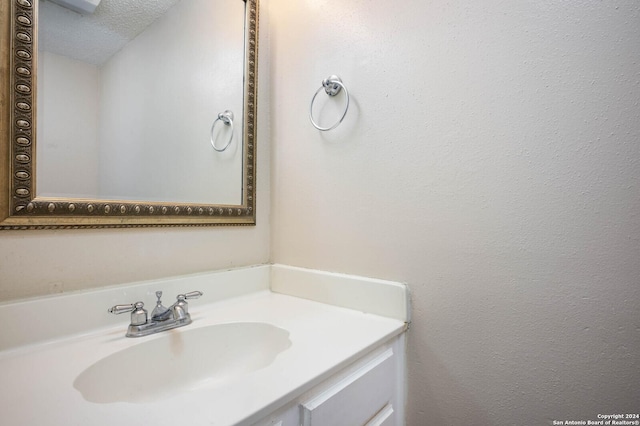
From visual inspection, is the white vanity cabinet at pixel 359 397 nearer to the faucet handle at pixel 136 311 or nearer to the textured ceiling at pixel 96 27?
the faucet handle at pixel 136 311

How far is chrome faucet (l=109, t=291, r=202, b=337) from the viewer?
72cm

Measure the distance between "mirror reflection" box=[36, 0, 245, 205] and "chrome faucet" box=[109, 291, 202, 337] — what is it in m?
0.29

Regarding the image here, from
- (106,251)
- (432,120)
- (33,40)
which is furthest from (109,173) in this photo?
(432,120)

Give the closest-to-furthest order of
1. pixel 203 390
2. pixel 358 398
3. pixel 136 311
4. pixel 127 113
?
pixel 203 390, pixel 358 398, pixel 136 311, pixel 127 113

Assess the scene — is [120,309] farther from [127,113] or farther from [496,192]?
[496,192]

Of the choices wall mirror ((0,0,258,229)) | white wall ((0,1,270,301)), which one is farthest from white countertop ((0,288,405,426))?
wall mirror ((0,0,258,229))

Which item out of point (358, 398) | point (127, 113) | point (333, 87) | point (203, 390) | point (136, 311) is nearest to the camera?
point (203, 390)

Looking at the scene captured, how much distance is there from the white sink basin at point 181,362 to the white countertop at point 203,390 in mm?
16

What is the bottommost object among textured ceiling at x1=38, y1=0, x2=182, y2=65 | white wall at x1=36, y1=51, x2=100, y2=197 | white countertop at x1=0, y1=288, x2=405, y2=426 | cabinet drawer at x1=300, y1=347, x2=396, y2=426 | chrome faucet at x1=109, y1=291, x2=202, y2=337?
cabinet drawer at x1=300, y1=347, x2=396, y2=426

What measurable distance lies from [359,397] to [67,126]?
923 millimetres

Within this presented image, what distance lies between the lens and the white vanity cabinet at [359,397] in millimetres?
512

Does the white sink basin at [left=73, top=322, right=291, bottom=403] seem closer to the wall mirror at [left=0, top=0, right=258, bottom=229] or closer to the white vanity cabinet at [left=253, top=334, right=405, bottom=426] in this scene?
the white vanity cabinet at [left=253, top=334, right=405, bottom=426]

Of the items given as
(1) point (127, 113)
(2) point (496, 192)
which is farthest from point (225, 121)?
(2) point (496, 192)

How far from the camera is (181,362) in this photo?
2.42ft
